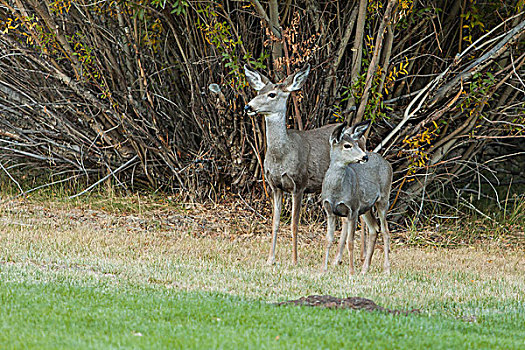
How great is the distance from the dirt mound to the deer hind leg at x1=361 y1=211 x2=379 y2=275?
5.07ft

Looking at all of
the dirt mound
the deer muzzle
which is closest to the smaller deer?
the deer muzzle

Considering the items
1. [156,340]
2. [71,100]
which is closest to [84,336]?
[156,340]

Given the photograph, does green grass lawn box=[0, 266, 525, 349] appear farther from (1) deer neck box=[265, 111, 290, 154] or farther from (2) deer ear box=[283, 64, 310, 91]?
(2) deer ear box=[283, 64, 310, 91]

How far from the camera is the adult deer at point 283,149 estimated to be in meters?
7.17

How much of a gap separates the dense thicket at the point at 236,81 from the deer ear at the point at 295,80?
4.73ft

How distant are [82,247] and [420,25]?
5220 mm

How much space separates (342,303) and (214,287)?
3.83 ft

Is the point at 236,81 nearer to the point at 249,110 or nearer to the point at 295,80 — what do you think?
the point at 295,80

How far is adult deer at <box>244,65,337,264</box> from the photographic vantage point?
7.17 m

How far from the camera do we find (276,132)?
285 inches

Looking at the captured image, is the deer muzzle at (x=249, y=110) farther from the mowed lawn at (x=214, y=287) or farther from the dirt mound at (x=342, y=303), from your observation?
the dirt mound at (x=342, y=303)

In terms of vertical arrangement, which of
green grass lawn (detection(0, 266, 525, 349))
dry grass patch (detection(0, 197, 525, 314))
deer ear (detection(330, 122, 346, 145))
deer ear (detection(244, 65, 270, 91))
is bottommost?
dry grass patch (detection(0, 197, 525, 314))

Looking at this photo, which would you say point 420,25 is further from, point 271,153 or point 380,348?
point 380,348

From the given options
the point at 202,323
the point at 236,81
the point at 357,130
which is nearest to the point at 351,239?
the point at 357,130
